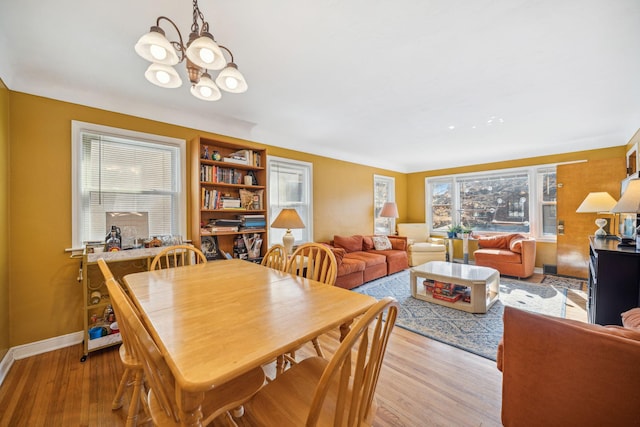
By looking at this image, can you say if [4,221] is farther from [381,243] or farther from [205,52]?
[381,243]

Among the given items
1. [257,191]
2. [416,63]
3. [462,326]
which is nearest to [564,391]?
[462,326]

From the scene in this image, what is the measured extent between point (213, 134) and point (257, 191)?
36.3 inches

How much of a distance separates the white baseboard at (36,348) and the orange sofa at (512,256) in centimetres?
579

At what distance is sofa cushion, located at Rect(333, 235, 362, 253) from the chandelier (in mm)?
3315

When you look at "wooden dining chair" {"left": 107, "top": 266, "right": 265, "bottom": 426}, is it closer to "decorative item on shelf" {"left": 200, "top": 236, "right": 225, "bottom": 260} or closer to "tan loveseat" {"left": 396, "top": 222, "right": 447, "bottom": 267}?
→ "decorative item on shelf" {"left": 200, "top": 236, "right": 225, "bottom": 260}

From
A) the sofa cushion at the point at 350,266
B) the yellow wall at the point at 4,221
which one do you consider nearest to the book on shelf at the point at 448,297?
the sofa cushion at the point at 350,266

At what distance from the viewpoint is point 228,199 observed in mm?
3191

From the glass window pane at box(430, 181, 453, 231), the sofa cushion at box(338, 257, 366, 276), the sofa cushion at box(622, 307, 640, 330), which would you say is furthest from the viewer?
the glass window pane at box(430, 181, 453, 231)

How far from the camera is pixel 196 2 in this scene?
1.40 metres

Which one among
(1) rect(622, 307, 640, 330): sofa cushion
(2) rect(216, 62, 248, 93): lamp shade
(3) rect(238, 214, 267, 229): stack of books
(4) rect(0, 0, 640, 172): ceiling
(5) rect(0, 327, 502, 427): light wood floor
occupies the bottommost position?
(5) rect(0, 327, 502, 427): light wood floor

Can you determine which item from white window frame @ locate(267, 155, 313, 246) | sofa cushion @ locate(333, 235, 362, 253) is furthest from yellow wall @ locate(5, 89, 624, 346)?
sofa cushion @ locate(333, 235, 362, 253)

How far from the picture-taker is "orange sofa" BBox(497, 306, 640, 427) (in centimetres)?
93

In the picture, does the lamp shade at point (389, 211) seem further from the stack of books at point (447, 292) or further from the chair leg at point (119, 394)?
the chair leg at point (119, 394)

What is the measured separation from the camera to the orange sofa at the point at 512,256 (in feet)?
14.1
